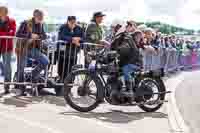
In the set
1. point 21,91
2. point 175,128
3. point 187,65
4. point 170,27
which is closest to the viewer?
point 175,128

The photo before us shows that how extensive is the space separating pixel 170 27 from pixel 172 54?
15275 millimetres

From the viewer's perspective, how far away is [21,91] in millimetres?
10328

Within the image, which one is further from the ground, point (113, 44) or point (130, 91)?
point (113, 44)

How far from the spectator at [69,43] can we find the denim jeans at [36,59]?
613mm

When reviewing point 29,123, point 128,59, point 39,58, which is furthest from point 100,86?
point 39,58

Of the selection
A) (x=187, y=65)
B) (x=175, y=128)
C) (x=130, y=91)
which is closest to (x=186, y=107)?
(x=130, y=91)

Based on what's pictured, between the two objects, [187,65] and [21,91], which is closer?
[21,91]

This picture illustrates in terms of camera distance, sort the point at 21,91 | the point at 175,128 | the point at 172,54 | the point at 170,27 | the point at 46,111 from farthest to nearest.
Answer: the point at 170,27, the point at 172,54, the point at 21,91, the point at 46,111, the point at 175,128

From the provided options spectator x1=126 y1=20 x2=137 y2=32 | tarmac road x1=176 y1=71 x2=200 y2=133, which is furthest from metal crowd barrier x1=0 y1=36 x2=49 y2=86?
tarmac road x1=176 y1=71 x2=200 y2=133

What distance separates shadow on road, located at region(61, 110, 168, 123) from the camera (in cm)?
845

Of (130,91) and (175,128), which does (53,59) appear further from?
(175,128)

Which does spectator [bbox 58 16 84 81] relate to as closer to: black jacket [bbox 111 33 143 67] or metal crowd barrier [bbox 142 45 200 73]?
black jacket [bbox 111 33 143 67]

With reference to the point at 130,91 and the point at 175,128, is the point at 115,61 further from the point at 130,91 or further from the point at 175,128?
the point at 175,128

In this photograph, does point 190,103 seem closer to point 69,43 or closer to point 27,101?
point 69,43
